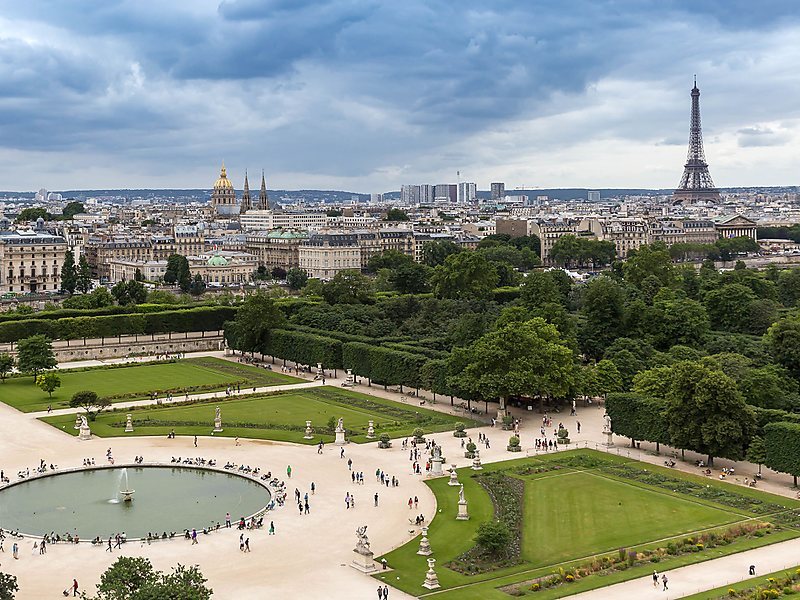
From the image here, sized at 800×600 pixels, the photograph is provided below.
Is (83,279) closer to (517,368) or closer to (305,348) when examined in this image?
(305,348)

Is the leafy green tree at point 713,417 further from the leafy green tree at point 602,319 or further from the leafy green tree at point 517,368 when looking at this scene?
the leafy green tree at point 602,319

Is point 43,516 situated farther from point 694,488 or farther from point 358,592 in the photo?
point 694,488

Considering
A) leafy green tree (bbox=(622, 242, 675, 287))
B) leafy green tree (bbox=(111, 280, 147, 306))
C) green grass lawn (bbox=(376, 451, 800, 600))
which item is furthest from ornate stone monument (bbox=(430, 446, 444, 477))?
leafy green tree (bbox=(111, 280, 147, 306))

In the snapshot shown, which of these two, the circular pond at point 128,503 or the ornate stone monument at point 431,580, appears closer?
the ornate stone monument at point 431,580

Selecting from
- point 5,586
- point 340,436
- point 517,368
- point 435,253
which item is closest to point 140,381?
point 340,436

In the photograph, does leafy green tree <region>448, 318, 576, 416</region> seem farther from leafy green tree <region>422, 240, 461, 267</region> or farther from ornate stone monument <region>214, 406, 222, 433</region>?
leafy green tree <region>422, 240, 461, 267</region>

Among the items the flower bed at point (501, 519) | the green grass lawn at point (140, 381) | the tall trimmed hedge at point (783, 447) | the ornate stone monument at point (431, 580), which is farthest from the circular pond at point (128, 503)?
the tall trimmed hedge at point (783, 447)
